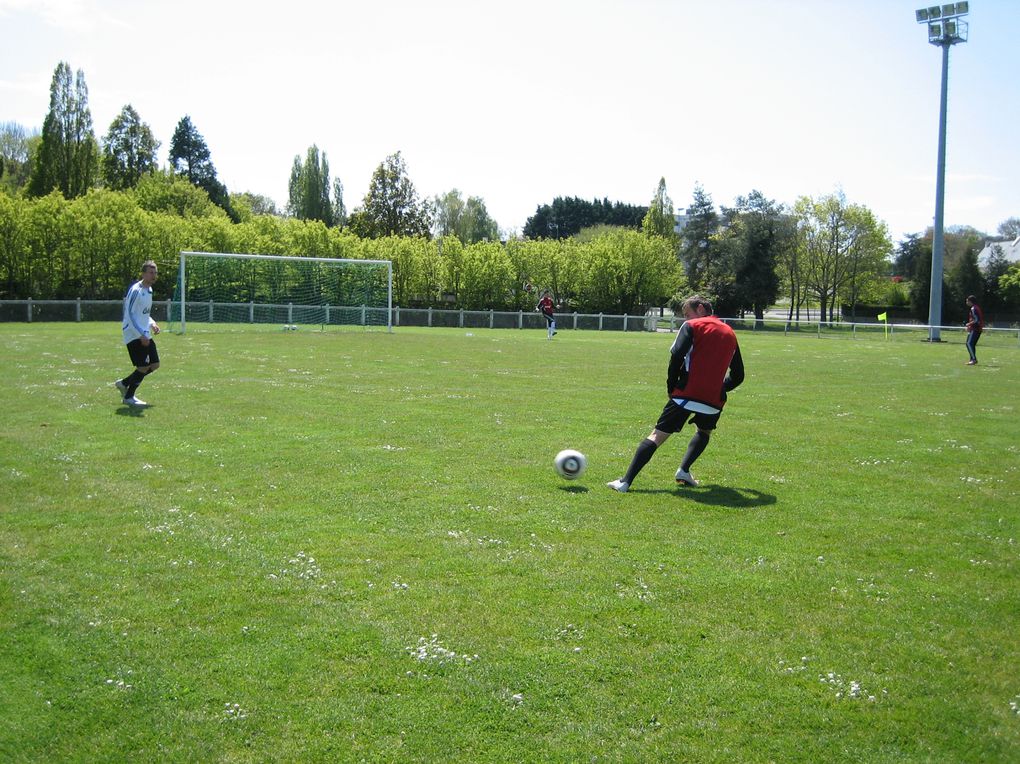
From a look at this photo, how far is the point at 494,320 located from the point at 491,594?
5003 centimetres

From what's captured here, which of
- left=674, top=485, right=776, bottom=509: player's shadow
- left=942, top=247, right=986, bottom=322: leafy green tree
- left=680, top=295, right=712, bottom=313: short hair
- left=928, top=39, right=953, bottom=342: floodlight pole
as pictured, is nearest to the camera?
left=674, top=485, right=776, bottom=509: player's shadow

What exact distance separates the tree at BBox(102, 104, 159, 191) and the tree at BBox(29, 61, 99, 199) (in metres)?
10.5

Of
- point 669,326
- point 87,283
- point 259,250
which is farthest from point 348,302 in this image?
point 669,326

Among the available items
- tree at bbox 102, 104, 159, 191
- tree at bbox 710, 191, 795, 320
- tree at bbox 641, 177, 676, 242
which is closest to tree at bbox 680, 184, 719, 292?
tree at bbox 641, 177, 676, 242

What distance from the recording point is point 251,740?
388cm

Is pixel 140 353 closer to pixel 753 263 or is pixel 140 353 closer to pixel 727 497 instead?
pixel 727 497

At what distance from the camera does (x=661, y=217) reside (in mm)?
85688

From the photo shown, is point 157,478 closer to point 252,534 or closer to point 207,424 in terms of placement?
point 252,534

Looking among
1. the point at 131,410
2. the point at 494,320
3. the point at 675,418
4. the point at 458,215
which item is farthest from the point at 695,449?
the point at 458,215

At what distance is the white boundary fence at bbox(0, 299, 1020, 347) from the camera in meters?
42.4

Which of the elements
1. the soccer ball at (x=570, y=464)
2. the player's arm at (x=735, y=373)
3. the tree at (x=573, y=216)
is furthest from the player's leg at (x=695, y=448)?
the tree at (x=573, y=216)

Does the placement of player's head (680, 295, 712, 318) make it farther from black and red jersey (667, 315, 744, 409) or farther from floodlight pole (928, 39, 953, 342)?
floodlight pole (928, 39, 953, 342)

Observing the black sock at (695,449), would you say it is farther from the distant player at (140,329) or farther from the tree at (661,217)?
the tree at (661,217)

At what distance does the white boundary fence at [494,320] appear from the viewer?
42.4 meters
